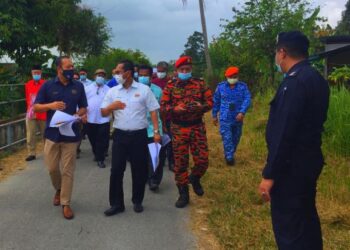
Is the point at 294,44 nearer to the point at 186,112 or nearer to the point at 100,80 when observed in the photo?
the point at 186,112

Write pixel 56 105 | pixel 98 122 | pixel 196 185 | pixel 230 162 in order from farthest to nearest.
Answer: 1. pixel 98 122
2. pixel 230 162
3. pixel 196 185
4. pixel 56 105

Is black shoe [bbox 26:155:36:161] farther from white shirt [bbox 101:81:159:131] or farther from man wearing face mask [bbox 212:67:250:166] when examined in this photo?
white shirt [bbox 101:81:159:131]

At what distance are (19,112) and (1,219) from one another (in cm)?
717

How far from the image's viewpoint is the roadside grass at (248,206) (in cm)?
518

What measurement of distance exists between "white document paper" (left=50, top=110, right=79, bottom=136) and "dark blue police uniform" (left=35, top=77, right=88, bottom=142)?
0.06m

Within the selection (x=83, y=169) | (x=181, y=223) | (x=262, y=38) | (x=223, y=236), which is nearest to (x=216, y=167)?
(x=83, y=169)

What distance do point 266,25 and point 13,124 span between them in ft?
35.8

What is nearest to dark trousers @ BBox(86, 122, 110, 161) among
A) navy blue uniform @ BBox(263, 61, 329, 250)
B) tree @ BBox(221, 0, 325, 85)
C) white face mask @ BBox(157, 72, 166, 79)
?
white face mask @ BBox(157, 72, 166, 79)

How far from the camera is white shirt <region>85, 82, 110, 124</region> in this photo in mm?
9547

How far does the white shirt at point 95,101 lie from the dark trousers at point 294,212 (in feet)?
20.7

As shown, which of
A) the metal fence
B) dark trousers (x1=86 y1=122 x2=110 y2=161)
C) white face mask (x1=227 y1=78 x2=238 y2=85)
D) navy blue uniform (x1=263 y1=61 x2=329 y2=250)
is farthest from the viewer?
the metal fence

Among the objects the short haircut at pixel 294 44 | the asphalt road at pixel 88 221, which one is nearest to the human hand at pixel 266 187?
the short haircut at pixel 294 44

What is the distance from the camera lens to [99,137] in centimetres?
938

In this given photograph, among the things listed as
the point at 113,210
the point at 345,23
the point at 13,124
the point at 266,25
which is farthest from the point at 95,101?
the point at 345,23
